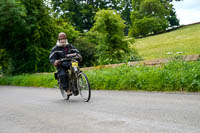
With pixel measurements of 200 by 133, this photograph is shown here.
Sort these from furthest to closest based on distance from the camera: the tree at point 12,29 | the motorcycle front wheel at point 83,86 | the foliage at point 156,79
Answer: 1. the tree at point 12,29
2. the foliage at point 156,79
3. the motorcycle front wheel at point 83,86

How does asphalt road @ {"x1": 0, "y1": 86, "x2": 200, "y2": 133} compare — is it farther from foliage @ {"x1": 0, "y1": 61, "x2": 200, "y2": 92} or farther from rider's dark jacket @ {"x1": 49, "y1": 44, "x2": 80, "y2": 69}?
rider's dark jacket @ {"x1": 49, "y1": 44, "x2": 80, "y2": 69}

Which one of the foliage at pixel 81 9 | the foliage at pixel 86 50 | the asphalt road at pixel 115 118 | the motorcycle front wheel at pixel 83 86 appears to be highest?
the foliage at pixel 81 9

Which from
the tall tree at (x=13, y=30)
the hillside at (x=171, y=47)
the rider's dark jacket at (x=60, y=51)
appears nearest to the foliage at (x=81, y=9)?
the hillside at (x=171, y=47)

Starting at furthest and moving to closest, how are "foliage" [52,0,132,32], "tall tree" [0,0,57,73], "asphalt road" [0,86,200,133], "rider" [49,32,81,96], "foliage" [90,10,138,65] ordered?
1. "foliage" [52,0,132,32]
2. "tall tree" [0,0,57,73]
3. "foliage" [90,10,138,65]
4. "rider" [49,32,81,96]
5. "asphalt road" [0,86,200,133]

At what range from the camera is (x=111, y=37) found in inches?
637

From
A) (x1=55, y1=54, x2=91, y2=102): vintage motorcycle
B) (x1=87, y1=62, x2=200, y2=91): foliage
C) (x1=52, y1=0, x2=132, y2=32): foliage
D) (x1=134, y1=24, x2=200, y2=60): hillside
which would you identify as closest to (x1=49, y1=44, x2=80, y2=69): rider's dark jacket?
(x1=55, y1=54, x2=91, y2=102): vintage motorcycle

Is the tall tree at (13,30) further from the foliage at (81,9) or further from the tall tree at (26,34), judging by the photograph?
the foliage at (81,9)

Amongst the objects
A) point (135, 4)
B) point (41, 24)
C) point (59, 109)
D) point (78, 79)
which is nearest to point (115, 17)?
point (41, 24)

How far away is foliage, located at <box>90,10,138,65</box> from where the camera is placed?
53.0 ft

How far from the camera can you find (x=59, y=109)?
21.6ft

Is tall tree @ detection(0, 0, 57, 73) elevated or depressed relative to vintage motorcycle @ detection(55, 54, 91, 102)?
elevated

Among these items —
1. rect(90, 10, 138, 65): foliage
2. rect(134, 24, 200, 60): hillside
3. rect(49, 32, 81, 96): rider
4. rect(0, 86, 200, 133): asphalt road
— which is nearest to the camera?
rect(0, 86, 200, 133): asphalt road

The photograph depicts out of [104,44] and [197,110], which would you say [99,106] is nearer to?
[197,110]

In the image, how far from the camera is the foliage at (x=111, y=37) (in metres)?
16.2
